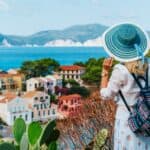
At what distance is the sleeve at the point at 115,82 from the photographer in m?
1.45

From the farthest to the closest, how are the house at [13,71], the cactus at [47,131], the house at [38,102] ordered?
the house at [13,71] < the house at [38,102] < the cactus at [47,131]

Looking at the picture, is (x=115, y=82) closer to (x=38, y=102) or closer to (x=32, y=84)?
(x=38, y=102)

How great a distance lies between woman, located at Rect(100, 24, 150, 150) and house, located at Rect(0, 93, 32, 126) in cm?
266

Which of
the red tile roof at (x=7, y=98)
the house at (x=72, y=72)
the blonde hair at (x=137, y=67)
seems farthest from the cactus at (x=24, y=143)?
the house at (x=72, y=72)

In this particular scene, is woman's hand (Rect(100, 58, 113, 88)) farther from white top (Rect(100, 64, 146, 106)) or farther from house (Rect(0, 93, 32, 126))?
house (Rect(0, 93, 32, 126))

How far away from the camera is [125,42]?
1.51m

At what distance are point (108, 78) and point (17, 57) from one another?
391cm

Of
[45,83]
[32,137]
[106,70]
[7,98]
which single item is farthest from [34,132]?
[45,83]

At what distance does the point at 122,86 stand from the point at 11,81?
12.5ft

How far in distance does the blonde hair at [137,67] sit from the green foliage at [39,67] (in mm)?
3585

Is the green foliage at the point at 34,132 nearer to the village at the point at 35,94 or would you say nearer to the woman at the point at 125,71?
the woman at the point at 125,71

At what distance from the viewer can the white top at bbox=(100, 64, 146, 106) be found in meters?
1.46

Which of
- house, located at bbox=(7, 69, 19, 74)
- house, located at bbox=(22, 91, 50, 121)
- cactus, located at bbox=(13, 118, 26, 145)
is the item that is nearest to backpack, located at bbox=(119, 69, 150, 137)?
cactus, located at bbox=(13, 118, 26, 145)

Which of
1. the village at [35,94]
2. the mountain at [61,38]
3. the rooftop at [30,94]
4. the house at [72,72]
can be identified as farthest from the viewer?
the mountain at [61,38]
